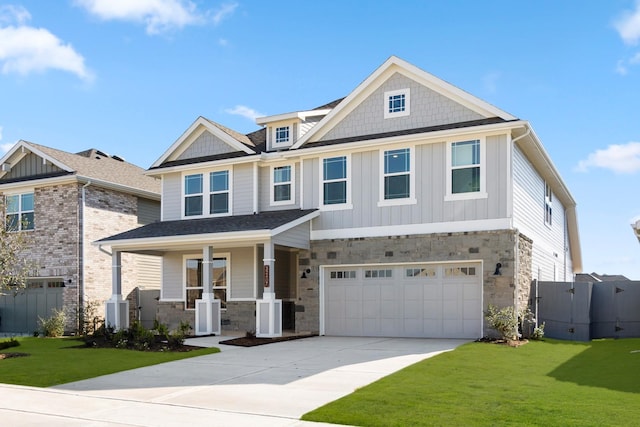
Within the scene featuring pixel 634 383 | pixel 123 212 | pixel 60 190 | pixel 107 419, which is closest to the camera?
pixel 107 419

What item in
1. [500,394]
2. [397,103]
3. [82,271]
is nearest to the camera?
[500,394]

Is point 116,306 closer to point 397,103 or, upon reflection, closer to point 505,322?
point 397,103

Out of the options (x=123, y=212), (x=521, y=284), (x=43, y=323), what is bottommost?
(x=43, y=323)

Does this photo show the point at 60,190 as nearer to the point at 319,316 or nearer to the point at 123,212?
the point at 123,212

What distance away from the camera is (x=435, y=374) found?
452 inches

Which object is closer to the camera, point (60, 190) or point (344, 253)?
point (344, 253)

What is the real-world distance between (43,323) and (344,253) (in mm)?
11072

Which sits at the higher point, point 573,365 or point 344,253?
point 344,253

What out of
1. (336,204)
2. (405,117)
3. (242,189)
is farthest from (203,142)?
(405,117)

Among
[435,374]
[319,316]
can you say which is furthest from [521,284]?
[435,374]

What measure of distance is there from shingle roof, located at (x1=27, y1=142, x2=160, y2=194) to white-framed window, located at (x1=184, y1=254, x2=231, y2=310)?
428cm

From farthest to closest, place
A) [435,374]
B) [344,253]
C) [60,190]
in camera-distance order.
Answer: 1. [60,190]
2. [344,253]
3. [435,374]

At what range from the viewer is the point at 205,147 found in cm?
2297

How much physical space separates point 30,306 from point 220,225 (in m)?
9.84
